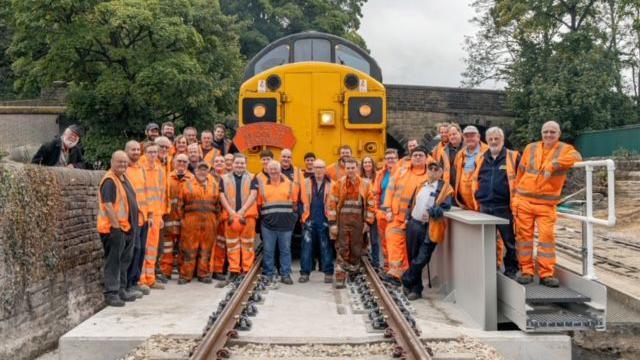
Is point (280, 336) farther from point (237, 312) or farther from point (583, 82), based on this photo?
point (583, 82)

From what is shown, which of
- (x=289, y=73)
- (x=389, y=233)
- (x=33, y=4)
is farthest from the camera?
(x=33, y=4)

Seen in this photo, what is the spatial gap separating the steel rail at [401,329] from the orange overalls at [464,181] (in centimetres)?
146

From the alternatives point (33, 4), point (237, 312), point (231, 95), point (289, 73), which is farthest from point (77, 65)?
point (237, 312)

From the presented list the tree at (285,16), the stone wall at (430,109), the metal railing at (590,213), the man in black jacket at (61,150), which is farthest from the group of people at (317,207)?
the tree at (285,16)

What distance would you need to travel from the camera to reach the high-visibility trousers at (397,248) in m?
8.08

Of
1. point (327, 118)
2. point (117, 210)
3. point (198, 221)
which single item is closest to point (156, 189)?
point (198, 221)

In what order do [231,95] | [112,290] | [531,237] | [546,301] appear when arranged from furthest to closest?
[231,95] → [112,290] → [531,237] → [546,301]

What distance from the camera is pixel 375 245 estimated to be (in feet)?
32.9

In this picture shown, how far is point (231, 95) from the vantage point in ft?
79.3

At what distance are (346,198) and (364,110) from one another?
2933 millimetres

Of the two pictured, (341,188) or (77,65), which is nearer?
(341,188)

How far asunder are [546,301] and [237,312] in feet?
10.0

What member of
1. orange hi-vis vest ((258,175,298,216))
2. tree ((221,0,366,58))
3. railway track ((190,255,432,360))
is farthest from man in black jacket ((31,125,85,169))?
tree ((221,0,366,58))

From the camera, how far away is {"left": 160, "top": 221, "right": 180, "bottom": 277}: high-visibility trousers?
8984 millimetres
